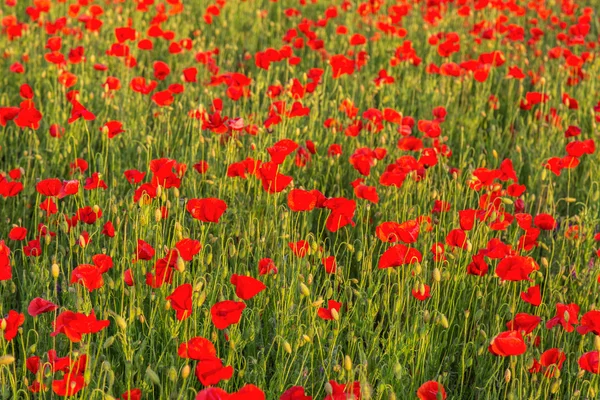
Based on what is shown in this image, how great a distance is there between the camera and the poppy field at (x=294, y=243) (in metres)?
2.22

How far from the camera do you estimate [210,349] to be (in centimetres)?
190

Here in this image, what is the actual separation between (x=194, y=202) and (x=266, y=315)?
0.43 metres

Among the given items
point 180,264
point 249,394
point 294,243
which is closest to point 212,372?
point 249,394

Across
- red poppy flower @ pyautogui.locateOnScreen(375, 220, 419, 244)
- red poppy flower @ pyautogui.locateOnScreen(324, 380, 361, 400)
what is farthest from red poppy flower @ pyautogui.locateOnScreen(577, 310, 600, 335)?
red poppy flower @ pyautogui.locateOnScreen(324, 380, 361, 400)

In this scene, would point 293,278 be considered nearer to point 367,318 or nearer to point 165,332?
point 367,318

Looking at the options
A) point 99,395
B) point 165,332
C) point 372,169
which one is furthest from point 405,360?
point 372,169

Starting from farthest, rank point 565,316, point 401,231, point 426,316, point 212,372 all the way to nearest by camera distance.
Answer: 1. point 401,231
2. point 426,316
3. point 565,316
4. point 212,372

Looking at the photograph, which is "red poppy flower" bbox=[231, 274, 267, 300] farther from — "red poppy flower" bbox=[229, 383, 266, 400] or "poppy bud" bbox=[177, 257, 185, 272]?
"red poppy flower" bbox=[229, 383, 266, 400]

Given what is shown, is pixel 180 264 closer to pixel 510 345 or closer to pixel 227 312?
pixel 227 312

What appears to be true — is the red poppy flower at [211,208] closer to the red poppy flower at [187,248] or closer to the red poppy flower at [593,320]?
the red poppy flower at [187,248]

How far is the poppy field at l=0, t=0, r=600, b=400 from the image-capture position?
2.22m

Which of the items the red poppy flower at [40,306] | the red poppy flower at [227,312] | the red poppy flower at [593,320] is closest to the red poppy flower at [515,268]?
the red poppy flower at [593,320]

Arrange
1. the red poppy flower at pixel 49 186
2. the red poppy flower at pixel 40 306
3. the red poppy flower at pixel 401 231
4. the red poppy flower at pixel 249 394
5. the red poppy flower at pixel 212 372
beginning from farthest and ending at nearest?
the red poppy flower at pixel 49 186 < the red poppy flower at pixel 401 231 < the red poppy flower at pixel 40 306 < the red poppy flower at pixel 212 372 < the red poppy flower at pixel 249 394

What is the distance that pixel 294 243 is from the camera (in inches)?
103
